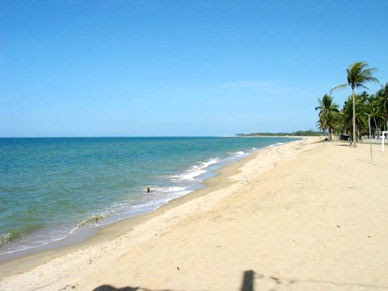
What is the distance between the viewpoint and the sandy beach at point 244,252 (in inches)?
192

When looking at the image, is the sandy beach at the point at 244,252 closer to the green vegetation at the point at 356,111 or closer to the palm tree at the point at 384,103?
the green vegetation at the point at 356,111

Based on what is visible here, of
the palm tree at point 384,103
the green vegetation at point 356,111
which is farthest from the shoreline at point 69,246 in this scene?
the palm tree at point 384,103

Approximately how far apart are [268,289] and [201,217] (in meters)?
5.11

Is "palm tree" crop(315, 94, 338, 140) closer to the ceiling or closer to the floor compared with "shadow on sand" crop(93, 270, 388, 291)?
closer to the ceiling

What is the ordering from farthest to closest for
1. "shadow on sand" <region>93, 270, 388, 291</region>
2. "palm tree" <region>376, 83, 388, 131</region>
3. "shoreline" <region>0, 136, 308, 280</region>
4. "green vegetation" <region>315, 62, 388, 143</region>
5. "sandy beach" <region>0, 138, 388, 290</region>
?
"palm tree" <region>376, 83, 388, 131</region>
"green vegetation" <region>315, 62, 388, 143</region>
"shoreline" <region>0, 136, 308, 280</region>
"sandy beach" <region>0, 138, 388, 290</region>
"shadow on sand" <region>93, 270, 388, 291</region>

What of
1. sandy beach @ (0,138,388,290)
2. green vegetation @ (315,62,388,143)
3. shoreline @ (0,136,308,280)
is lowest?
shoreline @ (0,136,308,280)

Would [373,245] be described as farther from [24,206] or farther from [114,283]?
[24,206]

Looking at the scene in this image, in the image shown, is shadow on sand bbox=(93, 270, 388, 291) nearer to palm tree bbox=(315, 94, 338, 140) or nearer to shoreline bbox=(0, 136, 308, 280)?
shoreline bbox=(0, 136, 308, 280)

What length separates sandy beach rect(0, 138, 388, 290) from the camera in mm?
4875

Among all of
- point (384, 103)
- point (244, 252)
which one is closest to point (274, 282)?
point (244, 252)

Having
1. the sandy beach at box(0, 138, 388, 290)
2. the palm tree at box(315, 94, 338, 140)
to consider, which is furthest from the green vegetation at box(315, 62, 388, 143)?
the sandy beach at box(0, 138, 388, 290)

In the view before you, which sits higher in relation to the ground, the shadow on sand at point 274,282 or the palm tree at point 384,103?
the palm tree at point 384,103

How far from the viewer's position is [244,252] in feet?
19.3

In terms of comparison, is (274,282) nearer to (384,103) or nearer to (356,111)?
(356,111)
